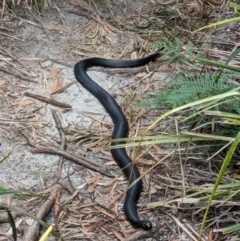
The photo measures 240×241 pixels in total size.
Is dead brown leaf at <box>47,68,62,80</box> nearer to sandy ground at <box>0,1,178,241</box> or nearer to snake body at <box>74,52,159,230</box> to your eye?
sandy ground at <box>0,1,178,241</box>

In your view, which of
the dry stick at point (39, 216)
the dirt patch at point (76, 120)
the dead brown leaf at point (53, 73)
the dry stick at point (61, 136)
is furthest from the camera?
the dead brown leaf at point (53, 73)

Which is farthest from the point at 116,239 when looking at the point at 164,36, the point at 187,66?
the point at 164,36

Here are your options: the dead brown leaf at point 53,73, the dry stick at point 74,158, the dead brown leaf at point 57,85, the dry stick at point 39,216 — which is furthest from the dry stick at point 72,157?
the dead brown leaf at point 53,73

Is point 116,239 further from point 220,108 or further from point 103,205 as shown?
point 220,108

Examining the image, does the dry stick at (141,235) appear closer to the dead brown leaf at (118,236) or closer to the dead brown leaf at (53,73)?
the dead brown leaf at (118,236)

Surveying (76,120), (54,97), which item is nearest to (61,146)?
(76,120)

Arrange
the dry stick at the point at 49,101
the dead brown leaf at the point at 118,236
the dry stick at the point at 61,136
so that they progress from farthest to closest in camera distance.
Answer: the dry stick at the point at 49,101 < the dry stick at the point at 61,136 < the dead brown leaf at the point at 118,236
